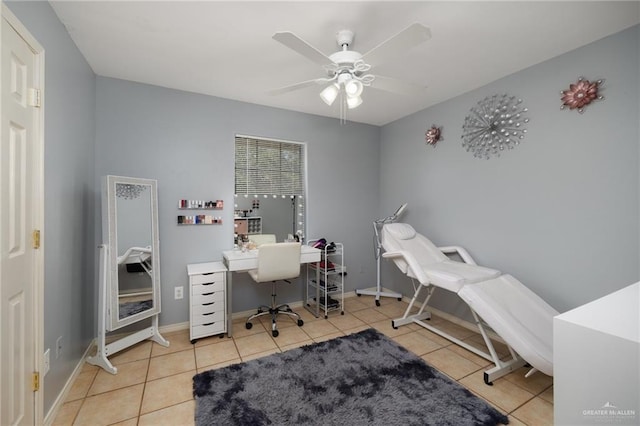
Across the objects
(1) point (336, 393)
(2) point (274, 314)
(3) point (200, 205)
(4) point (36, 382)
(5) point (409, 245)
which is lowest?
(1) point (336, 393)

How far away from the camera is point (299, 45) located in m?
1.53

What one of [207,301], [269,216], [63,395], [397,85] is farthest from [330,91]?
[63,395]

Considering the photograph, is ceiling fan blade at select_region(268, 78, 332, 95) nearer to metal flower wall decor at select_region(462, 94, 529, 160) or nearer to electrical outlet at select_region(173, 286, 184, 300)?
metal flower wall decor at select_region(462, 94, 529, 160)

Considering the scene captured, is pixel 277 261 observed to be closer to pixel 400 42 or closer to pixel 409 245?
pixel 409 245

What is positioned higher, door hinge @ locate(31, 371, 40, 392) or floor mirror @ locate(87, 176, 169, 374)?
floor mirror @ locate(87, 176, 169, 374)

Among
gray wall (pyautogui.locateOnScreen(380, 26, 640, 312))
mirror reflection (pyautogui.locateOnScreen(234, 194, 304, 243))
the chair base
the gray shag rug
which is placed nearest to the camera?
the gray shag rug

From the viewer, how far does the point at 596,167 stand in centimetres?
208

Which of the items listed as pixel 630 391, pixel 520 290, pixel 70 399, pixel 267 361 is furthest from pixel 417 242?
pixel 70 399

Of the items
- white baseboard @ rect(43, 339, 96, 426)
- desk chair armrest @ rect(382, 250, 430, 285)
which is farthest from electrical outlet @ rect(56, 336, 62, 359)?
desk chair armrest @ rect(382, 250, 430, 285)

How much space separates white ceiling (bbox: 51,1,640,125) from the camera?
171 centimetres

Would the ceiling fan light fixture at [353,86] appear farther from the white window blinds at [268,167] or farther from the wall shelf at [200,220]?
the wall shelf at [200,220]

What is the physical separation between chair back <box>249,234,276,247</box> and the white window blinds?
55 centimetres

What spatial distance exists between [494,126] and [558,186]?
839 mm

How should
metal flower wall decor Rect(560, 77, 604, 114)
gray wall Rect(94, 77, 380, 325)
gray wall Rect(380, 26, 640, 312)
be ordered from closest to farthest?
gray wall Rect(380, 26, 640, 312)
metal flower wall decor Rect(560, 77, 604, 114)
gray wall Rect(94, 77, 380, 325)
